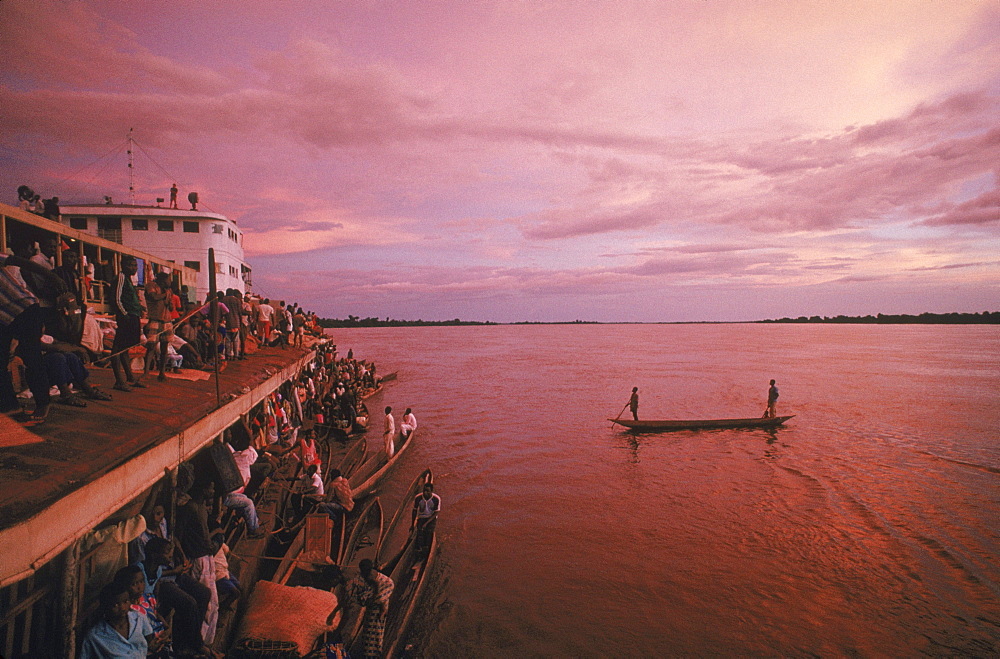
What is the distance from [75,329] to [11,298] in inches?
40.4

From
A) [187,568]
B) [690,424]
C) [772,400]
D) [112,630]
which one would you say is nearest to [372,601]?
[187,568]

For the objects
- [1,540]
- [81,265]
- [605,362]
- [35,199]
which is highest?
[35,199]

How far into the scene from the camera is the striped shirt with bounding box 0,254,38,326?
5703mm

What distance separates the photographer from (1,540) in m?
3.90

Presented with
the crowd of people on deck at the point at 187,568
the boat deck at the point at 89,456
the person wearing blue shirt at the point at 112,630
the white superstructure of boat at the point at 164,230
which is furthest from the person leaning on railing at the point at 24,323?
the white superstructure of boat at the point at 164,230

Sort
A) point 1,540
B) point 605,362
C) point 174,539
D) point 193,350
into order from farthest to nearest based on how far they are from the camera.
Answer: point 605,362
point 193,350
point 174,539
point 1,540

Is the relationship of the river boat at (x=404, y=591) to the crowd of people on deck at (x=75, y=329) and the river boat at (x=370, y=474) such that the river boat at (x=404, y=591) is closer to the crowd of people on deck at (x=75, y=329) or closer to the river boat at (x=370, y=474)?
the river boat at (x=370, y=474)

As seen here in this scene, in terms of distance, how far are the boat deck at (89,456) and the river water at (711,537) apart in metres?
5.66

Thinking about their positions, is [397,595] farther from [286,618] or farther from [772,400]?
[772,400]

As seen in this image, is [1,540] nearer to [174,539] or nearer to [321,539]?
[174,539]

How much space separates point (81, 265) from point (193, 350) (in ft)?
12.4

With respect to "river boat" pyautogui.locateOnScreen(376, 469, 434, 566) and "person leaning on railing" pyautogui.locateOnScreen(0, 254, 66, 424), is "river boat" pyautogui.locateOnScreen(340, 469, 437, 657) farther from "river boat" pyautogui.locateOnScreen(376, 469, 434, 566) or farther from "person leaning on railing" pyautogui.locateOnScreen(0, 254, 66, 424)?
"person leaning on railing" pyautogui.locateOnScreen(0, 254, 66, 424)

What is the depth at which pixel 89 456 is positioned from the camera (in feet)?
18.4

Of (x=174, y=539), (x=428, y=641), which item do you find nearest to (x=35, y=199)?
(x=174, y=539)
